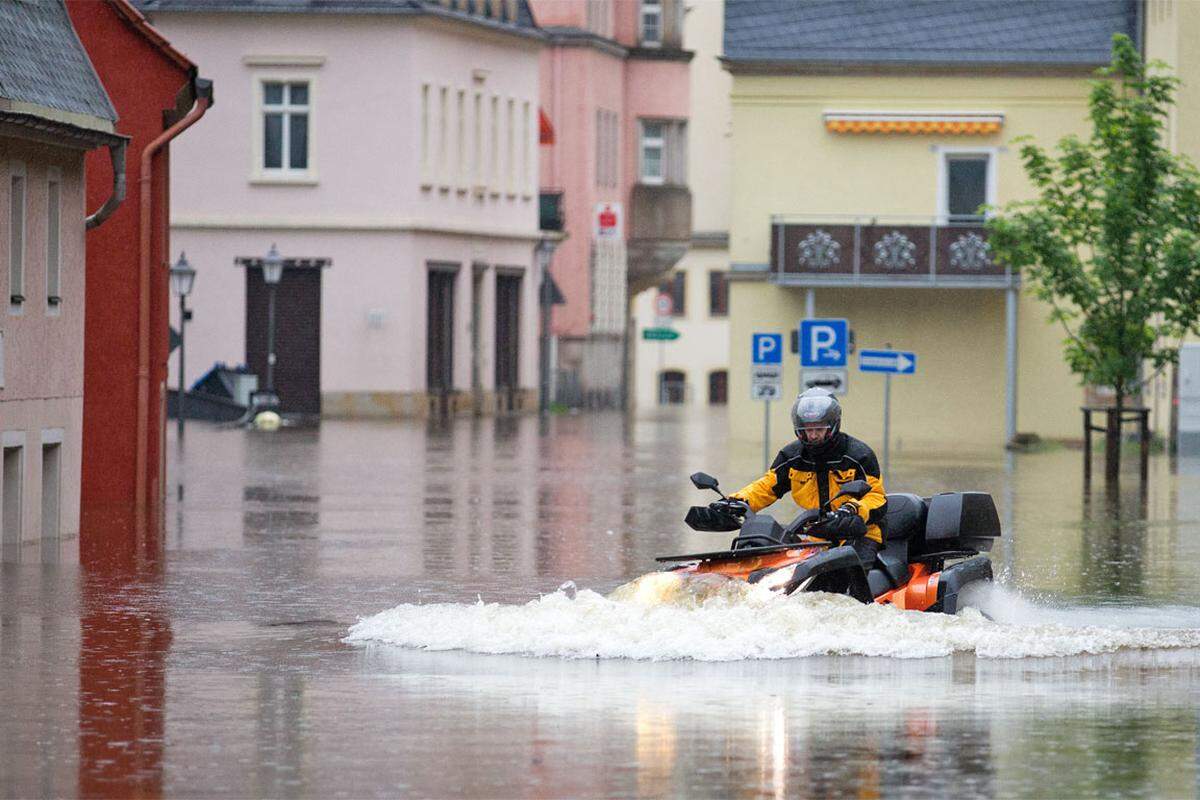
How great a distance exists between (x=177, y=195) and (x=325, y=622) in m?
49.4

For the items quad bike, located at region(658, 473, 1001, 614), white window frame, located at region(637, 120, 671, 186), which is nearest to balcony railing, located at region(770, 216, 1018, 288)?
white window frame, located at region(637, 120, 671, 186)

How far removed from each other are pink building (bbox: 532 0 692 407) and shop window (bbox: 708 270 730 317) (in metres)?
15.8

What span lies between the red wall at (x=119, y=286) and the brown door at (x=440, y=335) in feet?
120

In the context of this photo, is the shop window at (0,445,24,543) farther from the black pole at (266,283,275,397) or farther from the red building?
the black pole at (266,283,275,397)

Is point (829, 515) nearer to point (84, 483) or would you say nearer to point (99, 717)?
point (99, 717)

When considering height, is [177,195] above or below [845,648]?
above

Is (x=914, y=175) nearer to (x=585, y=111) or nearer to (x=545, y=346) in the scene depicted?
(x=545, y=346)

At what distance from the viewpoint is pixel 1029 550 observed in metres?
23.9

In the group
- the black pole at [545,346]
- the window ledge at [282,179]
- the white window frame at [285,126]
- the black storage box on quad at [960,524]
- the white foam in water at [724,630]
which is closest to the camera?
the white foam in water at [724,630]

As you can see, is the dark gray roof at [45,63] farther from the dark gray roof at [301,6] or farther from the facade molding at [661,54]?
the facade molding at [661,54]

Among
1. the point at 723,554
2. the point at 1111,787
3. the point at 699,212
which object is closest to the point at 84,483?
the point at 723,554

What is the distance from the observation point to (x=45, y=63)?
76.0 ft

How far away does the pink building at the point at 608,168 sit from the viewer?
78.0m

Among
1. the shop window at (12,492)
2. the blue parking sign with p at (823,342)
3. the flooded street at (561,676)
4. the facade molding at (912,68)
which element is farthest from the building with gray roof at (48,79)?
the facade molding at (912,68)
